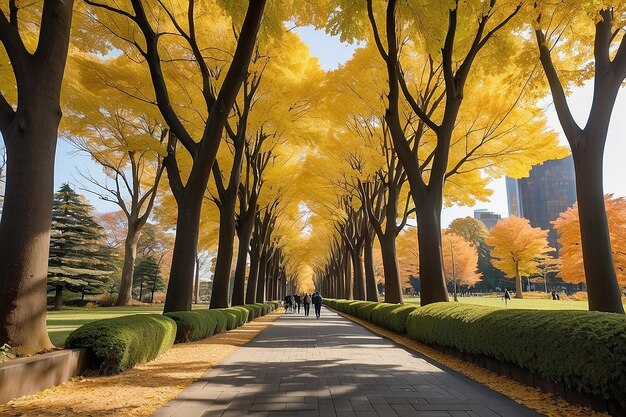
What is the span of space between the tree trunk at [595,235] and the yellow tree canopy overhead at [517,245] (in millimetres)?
43716

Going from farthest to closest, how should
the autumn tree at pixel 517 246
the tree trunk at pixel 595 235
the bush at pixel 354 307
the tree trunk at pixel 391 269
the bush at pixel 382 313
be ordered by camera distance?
the autumn tree at pixel 517 246 < the bush at pixel 354 307 < the tree trunk at pixel 391 269 < the bush at pixel 382 313 < the tree trunk at pixel 595 235

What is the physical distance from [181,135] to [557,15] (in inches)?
362

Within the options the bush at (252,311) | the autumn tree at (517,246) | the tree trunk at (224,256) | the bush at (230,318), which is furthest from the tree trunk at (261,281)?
the autumn tree at (517,246)

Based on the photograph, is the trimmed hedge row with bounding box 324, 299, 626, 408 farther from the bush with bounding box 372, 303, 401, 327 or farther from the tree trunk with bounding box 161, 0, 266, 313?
the tree trunk with bounding box 161, 0, 266, 313

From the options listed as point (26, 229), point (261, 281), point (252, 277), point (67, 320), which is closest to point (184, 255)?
point (26, 229)

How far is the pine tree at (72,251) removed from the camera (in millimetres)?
26797

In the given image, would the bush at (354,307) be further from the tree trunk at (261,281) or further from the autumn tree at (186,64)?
the autumn tree at (186,64)

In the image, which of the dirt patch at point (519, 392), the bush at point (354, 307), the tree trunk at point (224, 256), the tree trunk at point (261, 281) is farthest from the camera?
the tree trunk at point (261, 281)

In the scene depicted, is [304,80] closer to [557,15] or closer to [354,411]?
[557,15]

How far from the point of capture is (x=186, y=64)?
43.5ft

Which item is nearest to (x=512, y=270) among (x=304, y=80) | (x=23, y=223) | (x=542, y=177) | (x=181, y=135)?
(x=304, y=80)

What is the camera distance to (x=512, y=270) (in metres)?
49.6

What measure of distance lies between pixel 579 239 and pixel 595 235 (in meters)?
30.4

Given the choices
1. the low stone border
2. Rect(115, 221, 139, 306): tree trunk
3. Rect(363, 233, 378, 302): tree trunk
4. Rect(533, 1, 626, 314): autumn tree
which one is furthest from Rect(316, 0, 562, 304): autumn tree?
Rect(115, 221, 139, 306): tree trunk
